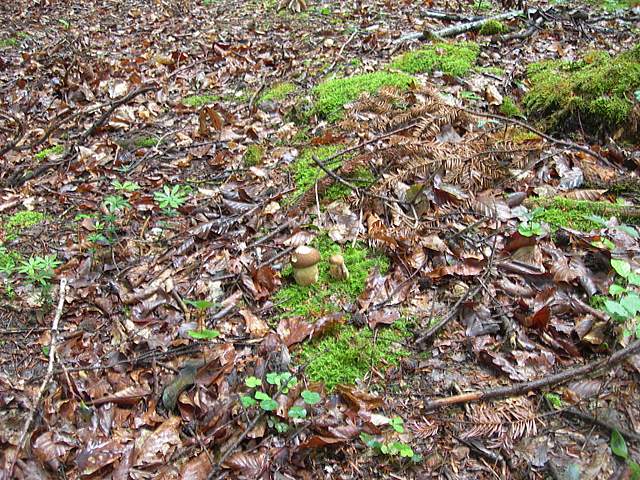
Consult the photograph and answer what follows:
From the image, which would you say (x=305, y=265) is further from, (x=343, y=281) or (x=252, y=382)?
(x=252, y=382)

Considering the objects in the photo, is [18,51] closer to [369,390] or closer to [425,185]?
[425,185]

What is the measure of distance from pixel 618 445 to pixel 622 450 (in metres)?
0.03

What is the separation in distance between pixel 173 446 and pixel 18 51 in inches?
365

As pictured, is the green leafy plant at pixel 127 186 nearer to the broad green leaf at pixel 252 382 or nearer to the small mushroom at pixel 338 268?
the small mushroom at pixel 338 268

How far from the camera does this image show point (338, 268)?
316cm

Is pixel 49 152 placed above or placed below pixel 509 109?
below

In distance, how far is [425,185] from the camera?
3.61 m

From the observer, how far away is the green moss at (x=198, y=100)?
6.35 metres

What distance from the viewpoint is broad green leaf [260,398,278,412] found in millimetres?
2449

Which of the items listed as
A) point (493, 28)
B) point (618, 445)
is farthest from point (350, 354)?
point (493, 28)

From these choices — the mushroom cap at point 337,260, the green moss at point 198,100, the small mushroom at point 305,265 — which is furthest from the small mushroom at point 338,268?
the green moss at point 198,100

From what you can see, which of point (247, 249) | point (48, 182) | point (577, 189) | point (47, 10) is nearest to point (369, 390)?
point (247, 249)

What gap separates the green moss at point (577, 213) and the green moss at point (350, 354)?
4.64ft

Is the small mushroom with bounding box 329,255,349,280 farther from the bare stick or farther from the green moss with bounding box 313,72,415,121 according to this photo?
the green moss with bounding box 313,72,415,121
